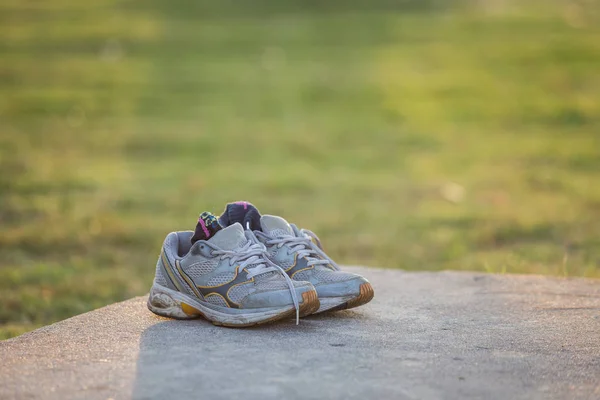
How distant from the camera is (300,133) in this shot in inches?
500

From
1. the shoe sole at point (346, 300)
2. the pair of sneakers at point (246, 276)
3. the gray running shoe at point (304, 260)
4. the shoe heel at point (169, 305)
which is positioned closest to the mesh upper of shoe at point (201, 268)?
the pair of sneakers at point (246, 276)

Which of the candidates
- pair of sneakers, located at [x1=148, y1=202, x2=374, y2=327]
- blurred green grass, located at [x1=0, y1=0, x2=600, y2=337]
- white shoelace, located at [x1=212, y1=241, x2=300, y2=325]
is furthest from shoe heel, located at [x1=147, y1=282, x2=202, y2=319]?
blurred green grass, located at [x1=0, y1=0, x2=600, y2=337]

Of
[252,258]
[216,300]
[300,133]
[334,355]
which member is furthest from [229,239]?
[300,133]

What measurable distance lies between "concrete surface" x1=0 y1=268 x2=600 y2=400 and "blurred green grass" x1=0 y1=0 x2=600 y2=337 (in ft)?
5.28

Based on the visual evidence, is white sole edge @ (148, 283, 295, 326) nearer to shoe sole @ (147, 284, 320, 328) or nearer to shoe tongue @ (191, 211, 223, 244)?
shoe sole @ (147, 284, 320, 328)

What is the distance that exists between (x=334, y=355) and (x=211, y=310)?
0.59 meters

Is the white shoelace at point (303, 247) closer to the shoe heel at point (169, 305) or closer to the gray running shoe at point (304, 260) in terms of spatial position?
the gray running shoe at point (304, 260)

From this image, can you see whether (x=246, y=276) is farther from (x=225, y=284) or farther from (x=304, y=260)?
(x=304, y=260)

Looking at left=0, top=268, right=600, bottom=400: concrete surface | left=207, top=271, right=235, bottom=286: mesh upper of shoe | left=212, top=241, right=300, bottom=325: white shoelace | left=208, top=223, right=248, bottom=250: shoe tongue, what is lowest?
left=0, top=268, right=600, bottom=400: concrete surface

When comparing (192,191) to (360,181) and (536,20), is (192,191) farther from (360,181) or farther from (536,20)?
(536,20)

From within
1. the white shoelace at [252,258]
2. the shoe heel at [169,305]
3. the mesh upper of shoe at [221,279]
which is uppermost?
the white shoelace at [252,258]

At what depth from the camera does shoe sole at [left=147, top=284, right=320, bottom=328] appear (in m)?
3.24

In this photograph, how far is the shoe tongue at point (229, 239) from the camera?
3.42 metres

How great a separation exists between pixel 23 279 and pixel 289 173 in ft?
16.2
